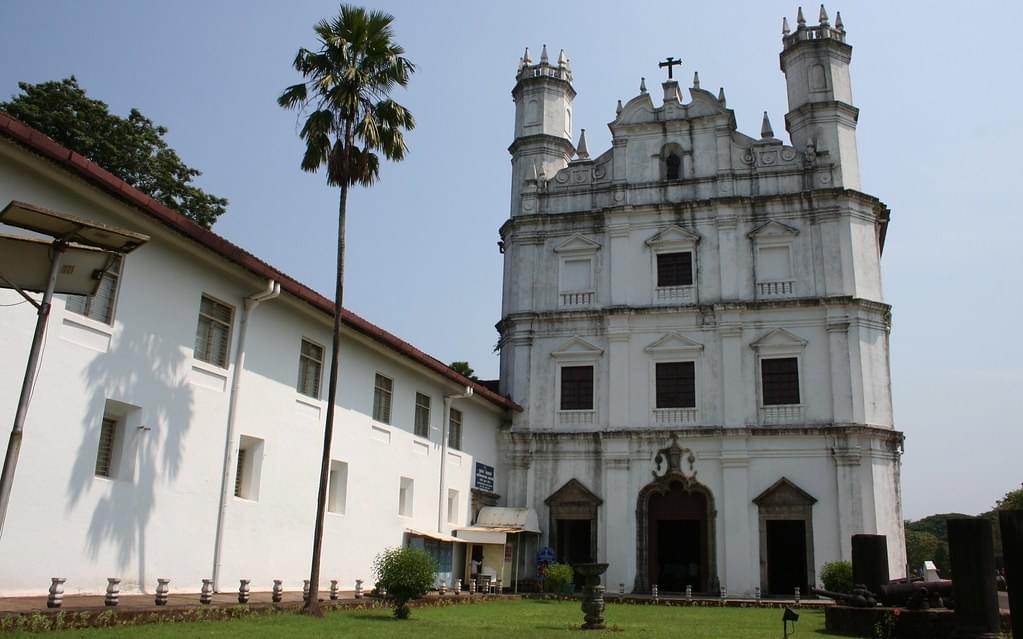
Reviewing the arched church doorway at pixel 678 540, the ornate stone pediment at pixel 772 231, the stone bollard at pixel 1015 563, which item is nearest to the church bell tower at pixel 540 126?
the ornate stone pediment at pixel 772 231

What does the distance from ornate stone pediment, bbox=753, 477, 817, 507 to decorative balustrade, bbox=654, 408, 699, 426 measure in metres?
3.12

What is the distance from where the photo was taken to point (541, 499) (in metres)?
28.8

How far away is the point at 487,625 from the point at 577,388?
15495mm

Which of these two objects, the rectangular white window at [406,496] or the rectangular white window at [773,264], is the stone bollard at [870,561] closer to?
the rectangular white window at [406,496]

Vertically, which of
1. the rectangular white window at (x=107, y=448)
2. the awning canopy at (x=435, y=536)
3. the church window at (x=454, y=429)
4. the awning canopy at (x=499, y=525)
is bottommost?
the awning canopy at (x=435, y=536)

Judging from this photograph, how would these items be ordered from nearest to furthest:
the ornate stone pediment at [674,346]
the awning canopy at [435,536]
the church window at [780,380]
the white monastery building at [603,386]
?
the white monastery building at [603,386], the awning canopy at [435,536], the church window at [780,380], the ornate stone pediment at [674,346]

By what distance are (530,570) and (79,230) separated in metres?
22.9

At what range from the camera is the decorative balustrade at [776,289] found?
28281 millimetres

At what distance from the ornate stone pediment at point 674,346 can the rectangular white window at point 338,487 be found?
12.3m

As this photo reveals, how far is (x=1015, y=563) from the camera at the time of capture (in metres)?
8.80

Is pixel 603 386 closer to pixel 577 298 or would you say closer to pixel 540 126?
pixel 577 298

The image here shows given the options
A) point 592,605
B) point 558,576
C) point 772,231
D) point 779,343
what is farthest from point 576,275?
point 592,605

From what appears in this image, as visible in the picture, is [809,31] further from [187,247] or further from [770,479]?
[187,247]

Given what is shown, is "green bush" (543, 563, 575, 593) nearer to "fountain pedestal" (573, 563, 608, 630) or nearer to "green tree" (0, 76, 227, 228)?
"fountain pedestal" (573, 563, 608, 630)
